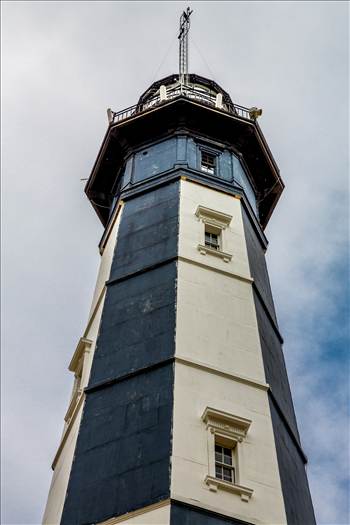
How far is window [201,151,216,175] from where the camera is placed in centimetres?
3456

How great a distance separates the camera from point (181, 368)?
860 inches

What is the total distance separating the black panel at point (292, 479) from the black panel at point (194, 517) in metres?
1.95

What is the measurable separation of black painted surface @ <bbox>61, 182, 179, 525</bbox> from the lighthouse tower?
0.04 meters

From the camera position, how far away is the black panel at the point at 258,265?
1117 inches

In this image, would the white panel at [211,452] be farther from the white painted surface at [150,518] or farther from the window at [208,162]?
the window at [208,162]

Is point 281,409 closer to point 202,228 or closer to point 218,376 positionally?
point 218,376

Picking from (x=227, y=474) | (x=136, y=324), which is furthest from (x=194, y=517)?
(x=136, y=324)

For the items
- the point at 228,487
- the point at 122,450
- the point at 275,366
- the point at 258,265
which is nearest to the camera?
the point at 228,487

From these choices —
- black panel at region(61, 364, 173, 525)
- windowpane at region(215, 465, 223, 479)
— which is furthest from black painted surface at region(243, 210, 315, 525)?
black panel at region(61, 364, 173, 525)

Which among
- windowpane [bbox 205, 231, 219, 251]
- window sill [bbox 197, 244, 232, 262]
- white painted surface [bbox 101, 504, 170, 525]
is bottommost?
white painted surface [bbox 101, 504, 170, 525]

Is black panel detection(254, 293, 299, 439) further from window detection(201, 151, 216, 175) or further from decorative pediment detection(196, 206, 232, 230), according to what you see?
window detection(201, 151, 216, 175)

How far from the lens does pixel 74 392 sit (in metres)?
25.6

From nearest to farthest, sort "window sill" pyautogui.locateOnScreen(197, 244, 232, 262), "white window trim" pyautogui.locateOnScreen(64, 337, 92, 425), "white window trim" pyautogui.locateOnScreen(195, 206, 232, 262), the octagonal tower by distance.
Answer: the octagonal tower → "white window trim" pyautogui.locateOnScreen(64, 337, 92, 425) → "window sill" pyautogui.locateOnScreen(197, 244, 232, 262) → "white window trim" pyautogui.locateOnScreen(195, 206, 232, 262)

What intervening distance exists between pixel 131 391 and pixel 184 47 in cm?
3351
